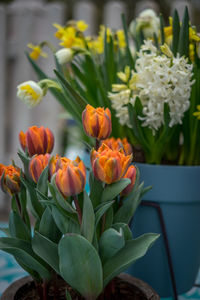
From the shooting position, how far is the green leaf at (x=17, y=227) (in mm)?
397

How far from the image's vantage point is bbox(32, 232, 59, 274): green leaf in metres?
0.36

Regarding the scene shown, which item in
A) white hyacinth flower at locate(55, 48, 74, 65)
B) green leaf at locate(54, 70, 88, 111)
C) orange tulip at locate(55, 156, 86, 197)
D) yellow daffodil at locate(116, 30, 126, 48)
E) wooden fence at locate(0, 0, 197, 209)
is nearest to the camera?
orange tulip at locate(55, 156, 86, 197)

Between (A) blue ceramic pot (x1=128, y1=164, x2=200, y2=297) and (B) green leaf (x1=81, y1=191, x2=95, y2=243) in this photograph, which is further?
(A) blue ceramic pot (x1=128, y1=164, x2=200, y2=297)

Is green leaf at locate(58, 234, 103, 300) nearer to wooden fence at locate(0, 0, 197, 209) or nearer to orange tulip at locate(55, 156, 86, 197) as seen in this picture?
orange tulip at locate(55, 156, 86, 197)

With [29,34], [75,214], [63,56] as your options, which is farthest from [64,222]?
[29,34]

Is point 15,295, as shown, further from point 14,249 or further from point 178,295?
point 178,295

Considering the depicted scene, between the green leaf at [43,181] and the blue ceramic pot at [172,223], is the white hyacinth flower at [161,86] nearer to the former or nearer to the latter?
the blue ceramic pot at [172,223]

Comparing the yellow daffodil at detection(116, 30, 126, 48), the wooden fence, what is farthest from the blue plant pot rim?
the wooden fence

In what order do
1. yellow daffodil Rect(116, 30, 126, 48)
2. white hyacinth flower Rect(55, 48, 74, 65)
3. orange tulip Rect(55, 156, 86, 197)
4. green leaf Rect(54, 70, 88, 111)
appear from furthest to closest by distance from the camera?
yellow daffodil Rect(116, 30, 126, 48) < white hyacinth flower Rect(55, 48, 74, 65) < green leaf Rect(54, 70, 88, 111) < orange tulip Rect(55, 156, 86, 197)

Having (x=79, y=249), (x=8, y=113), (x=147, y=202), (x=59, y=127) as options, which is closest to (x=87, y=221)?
(x=79, y=249)

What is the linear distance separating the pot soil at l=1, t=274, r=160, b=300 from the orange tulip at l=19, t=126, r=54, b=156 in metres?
0.14

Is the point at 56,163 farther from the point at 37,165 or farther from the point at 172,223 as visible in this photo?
the point at 172,223

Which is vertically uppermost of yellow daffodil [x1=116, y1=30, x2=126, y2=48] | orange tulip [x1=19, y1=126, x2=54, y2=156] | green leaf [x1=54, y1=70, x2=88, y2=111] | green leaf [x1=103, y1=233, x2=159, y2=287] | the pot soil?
yellow daffodil [x1=116, y1=30, x2=126, y2=48]

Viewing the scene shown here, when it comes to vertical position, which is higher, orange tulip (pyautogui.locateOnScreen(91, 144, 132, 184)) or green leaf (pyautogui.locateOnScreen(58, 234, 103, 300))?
orange tulip (pyautogui.locateOnScreen(91, 144, 132, 184))
